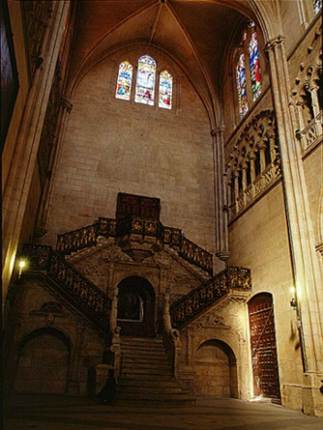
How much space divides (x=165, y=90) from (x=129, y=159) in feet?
16.4

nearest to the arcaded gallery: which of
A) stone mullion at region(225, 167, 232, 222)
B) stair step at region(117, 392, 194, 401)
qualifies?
stair step at region(117, 392, 194, 401)

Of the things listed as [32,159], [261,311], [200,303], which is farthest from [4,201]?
[261,311]

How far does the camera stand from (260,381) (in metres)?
10.8

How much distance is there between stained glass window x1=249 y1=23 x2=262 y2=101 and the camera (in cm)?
1460

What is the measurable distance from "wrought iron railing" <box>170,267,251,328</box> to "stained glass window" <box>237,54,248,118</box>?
24.2ft

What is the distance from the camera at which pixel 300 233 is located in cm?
956

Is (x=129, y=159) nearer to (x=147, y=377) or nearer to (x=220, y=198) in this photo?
(x=220, y=198)

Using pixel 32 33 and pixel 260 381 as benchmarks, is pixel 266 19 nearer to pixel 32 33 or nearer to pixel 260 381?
pixel 32 33

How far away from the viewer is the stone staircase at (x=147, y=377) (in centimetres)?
812

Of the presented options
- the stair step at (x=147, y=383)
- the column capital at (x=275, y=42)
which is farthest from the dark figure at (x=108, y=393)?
the column capital at (x=275, y=42)

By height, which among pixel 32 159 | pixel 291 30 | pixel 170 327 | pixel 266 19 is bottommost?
pixel 170 327

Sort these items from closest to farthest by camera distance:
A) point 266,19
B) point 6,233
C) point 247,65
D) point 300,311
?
point 6,233
point 300,311
point 266,19
point 247,65

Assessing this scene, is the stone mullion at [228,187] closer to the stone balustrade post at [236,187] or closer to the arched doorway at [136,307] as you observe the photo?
the stone balustrade post at [236,187]

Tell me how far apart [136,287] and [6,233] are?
287 inches
